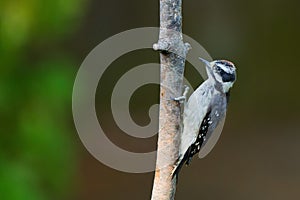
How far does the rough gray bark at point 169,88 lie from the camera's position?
220cm

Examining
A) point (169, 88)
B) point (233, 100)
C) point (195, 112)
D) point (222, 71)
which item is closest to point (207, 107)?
point (195, 112)

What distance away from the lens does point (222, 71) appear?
2.88 meters

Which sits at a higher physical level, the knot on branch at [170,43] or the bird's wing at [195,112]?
the knot on branch at [170,43]

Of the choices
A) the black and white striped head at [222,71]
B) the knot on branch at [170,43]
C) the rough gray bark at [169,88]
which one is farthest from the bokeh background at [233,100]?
the knot on branch at [170,43]

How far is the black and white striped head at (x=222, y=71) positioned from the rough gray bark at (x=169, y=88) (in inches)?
22.0

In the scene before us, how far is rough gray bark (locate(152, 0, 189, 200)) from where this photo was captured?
2.20 m

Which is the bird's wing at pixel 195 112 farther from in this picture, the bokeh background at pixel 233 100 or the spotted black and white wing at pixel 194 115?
the bokeh background at pixel 233 100

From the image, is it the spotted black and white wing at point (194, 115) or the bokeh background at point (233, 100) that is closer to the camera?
the spotted black and white wing at point (194, 115)

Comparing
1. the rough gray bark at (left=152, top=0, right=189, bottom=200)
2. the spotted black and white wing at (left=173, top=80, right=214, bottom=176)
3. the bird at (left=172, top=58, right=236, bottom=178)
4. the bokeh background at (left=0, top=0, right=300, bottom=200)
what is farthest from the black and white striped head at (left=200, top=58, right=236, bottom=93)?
the bokeh background at (left=0, top=0, right=300, bottom=200)

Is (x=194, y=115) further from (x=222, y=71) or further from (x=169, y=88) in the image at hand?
(x=169, y=88)
